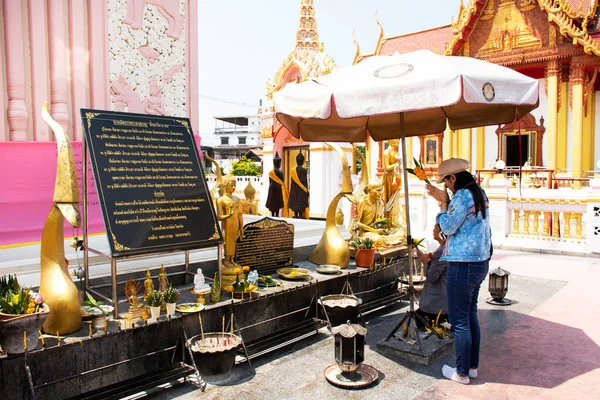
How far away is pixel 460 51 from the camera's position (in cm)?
1900

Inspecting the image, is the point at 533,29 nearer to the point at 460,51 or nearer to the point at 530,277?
the point at 460,51

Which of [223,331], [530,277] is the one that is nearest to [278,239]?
[223,331]

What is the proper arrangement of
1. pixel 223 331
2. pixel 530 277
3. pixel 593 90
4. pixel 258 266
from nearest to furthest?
1. pixel 223 331
2. pixel 258 266
3. pixel 530 277
4. pixel 593 90

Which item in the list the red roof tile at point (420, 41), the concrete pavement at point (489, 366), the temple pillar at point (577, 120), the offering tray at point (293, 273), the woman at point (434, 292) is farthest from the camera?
the red roof tile at point (420, 41)

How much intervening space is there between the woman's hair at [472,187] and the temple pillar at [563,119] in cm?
1548

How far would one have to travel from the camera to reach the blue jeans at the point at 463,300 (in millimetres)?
3357

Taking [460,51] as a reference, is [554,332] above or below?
below

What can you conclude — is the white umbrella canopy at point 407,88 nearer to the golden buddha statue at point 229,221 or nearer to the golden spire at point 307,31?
the golden buddha statue at point 229,221

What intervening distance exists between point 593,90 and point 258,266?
650 inches

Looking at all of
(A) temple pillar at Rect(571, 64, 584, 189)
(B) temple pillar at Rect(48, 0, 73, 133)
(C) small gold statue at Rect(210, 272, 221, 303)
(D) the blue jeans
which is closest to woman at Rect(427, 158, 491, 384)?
(D) the blue jeans

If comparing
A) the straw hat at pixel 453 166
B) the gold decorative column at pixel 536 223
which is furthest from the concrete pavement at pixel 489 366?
the gold decorative column at pixel 536 223

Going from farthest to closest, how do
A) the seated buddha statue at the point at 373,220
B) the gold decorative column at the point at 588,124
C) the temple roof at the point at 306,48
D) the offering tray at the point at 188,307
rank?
the gold decorative column at the point at 588,124, the temple roof at the point at 306,48, the seated buddha statue at the point at 373,220, the offering tray at the point at 188,307

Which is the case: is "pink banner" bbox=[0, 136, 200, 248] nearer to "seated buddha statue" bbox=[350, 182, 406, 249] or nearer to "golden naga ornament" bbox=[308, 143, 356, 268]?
"golden naga ornament" bbox=[308, 143, 356, 268]

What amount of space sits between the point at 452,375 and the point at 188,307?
1998mm
